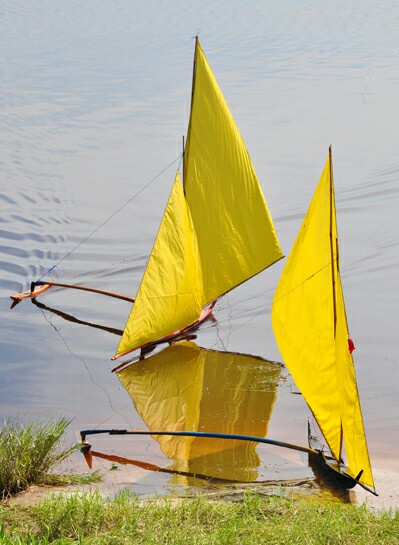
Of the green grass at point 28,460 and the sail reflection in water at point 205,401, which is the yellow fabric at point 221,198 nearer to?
the sail reflection in water at point 205,401

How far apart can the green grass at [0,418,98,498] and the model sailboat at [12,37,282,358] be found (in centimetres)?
532

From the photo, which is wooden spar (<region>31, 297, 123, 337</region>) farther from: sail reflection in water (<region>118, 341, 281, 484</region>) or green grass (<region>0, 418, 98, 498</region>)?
green grass (<region>0, 418, 98, 498</region>)

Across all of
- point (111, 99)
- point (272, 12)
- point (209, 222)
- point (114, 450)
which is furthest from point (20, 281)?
point (272, 12)

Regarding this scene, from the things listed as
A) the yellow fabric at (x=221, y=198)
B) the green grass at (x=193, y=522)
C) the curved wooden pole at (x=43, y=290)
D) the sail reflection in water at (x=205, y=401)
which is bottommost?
the green grass at (x=193, y=522)

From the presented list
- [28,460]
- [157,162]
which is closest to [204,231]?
[28,460]

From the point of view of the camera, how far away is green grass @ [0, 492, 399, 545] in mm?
9789

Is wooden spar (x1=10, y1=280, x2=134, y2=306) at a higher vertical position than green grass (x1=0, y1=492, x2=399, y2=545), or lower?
higher

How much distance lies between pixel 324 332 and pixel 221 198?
6.48 m

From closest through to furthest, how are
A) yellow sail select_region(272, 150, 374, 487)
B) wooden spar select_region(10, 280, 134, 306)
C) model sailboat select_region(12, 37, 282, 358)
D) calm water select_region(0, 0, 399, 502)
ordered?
yellow sail select_region(272, 150, 374, 487) < calm water select_region(0, 0, 399, 502) < model sailboat select_region(12, 37, 282, 358) < wooden spar select_region(10, 280, 134, 306)

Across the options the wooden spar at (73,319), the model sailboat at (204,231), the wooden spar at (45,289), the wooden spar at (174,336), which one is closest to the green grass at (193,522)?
the wooden spar at (174,336)

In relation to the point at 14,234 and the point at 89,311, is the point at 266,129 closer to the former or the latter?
the point at 14,234

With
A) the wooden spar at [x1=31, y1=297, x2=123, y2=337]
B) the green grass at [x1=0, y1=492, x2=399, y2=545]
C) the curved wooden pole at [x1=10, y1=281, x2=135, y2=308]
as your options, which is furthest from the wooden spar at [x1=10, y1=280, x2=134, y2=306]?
the green grass at [x1=0, y1=492, x2=399, y2=545]

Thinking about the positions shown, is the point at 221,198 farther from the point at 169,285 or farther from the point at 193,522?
the point at 193,522

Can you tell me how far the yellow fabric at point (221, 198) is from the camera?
1825cm
